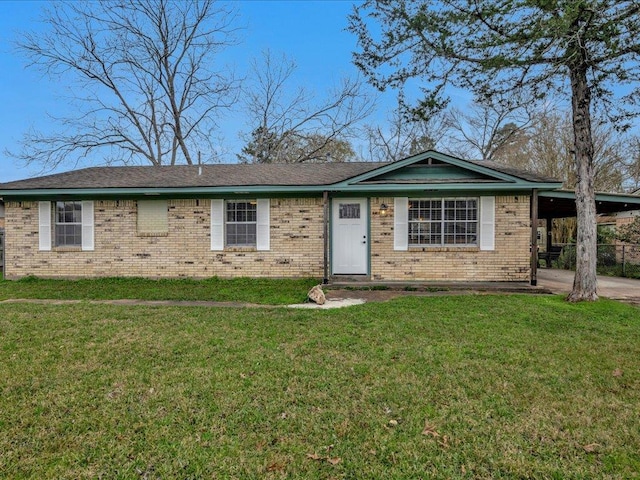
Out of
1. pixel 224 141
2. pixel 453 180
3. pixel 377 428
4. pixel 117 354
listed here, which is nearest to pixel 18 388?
pixel 117 354

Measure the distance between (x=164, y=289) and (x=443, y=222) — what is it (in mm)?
7568

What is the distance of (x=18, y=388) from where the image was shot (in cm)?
326

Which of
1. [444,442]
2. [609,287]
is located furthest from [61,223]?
[609,287]

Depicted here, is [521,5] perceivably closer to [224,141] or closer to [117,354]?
[117,354]

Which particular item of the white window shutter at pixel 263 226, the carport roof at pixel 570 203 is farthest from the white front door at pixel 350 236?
the carport roof at pixel 570 203

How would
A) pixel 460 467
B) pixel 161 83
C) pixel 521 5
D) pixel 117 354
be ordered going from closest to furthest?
1. pixel 460 467
2. pixel 117 354
3. pixel 521 5
4. pixel 161 83

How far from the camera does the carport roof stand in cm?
946

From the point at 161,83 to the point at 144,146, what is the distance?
4.03 metres

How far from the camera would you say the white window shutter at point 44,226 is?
33.8ft

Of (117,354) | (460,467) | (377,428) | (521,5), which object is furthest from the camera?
(521,5)

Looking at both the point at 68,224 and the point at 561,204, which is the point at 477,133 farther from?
the point at 68,224

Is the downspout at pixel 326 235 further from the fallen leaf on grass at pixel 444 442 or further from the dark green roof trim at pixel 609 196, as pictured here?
the fallen leaf on grass at pixel 444 442

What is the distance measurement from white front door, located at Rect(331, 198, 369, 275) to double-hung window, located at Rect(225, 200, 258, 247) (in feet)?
7.91

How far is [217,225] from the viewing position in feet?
33.2
